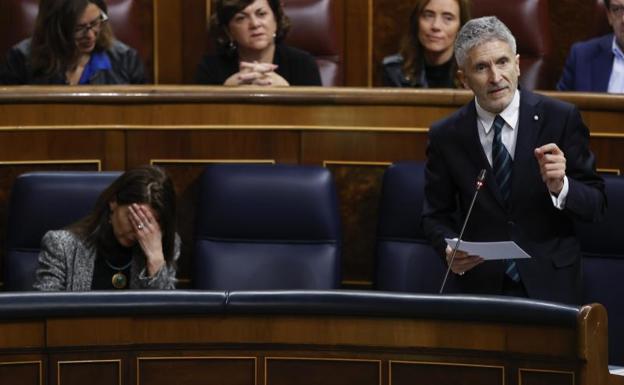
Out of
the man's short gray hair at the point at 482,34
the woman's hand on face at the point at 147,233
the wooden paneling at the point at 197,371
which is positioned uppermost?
the man's short gray hair at the point at 482,34

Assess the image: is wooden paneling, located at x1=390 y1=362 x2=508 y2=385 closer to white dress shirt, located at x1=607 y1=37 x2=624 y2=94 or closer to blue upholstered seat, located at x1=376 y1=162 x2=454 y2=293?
blue upholstered seat, located at x1=376 y1=162 x2=454 y2=293

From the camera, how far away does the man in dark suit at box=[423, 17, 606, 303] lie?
1.33 metres

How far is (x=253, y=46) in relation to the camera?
70.6 inches

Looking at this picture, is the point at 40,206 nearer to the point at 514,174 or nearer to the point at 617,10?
the point at 514,174

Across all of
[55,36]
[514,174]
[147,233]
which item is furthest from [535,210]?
[55,36]

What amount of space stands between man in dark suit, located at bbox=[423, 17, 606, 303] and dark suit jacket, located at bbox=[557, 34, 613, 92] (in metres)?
0.47

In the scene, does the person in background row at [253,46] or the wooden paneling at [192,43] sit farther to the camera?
the wooden paneling at [192,43]

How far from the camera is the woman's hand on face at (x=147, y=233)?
146 cm

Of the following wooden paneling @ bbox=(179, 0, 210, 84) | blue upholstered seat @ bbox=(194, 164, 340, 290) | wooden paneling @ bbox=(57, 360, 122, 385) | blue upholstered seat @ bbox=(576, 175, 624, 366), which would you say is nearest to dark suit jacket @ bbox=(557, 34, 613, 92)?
blue upholstered seat @ bbox=(576, 175, 624, 366)

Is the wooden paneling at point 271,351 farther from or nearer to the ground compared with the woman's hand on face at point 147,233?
nearer to the ground

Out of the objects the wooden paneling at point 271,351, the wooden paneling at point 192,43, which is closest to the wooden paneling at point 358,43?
the wooden paneling at point 192,43

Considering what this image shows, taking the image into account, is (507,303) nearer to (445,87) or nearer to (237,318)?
(237,318)

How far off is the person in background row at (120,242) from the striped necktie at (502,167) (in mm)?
359

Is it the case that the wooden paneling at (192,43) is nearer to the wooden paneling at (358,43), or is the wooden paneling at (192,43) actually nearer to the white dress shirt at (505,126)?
the wooden paneling at (358,43)
